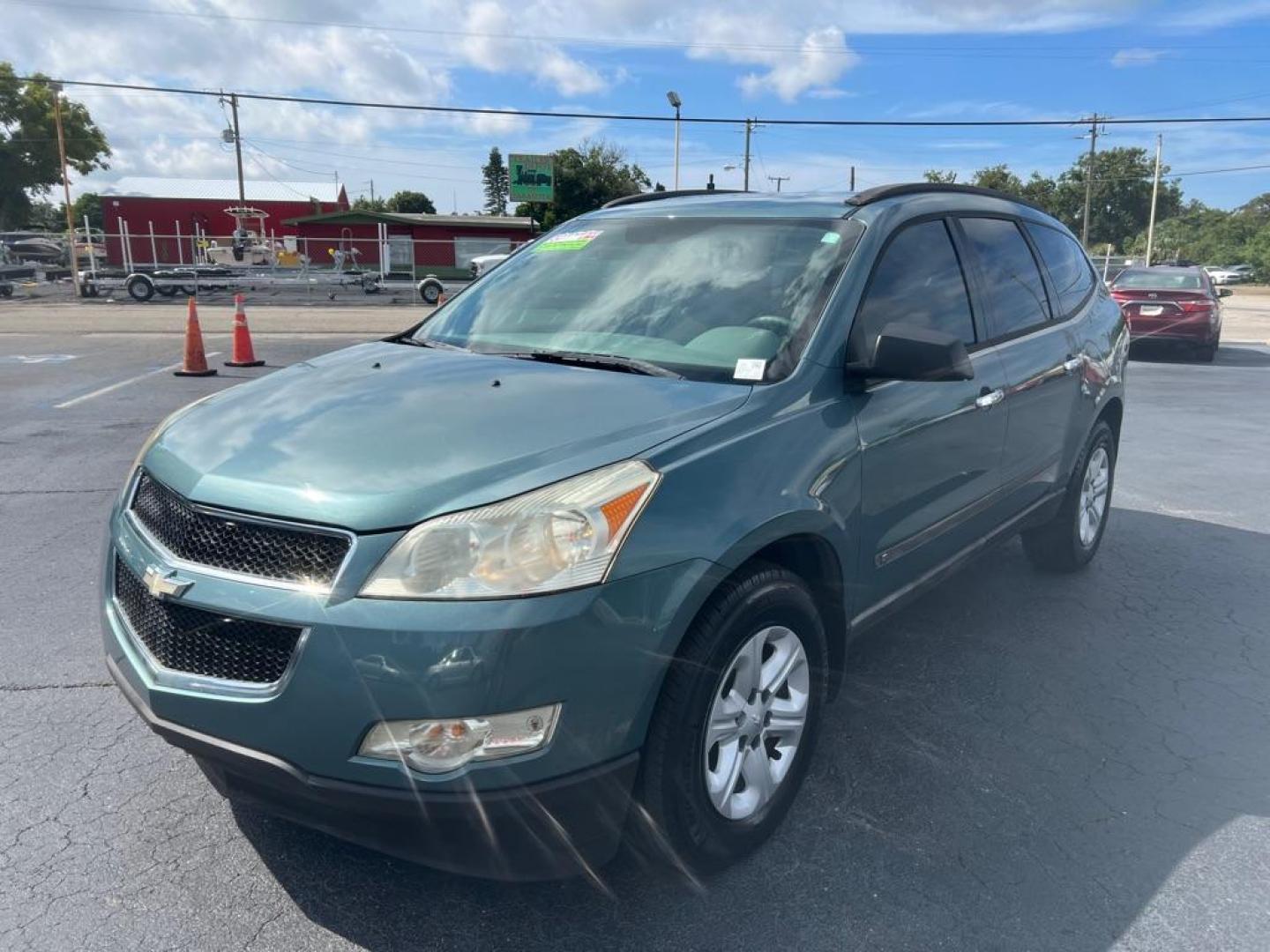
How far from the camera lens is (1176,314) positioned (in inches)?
592

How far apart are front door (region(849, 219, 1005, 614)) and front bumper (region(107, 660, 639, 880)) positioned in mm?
1252

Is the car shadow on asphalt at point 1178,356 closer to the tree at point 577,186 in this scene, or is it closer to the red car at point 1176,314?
the red car at point 1176,314

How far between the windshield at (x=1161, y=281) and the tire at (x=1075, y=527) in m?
11.9

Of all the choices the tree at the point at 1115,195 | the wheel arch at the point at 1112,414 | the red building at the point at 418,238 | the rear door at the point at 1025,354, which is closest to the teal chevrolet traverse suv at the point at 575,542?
the rear door at the point at 1025,354

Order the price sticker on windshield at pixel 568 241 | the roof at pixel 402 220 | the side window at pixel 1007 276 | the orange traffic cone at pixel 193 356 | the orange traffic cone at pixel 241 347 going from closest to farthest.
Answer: the price sticker on windshield at pixel 568 241 < the side window at pixel 1007 276 < the orange traffic cone at pixel 193 356 < the orange traffic cone at pixel 241 347 < the roof at pixel 402 220

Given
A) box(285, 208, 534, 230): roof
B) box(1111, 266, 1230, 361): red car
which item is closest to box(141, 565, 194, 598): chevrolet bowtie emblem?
box(1111, 266, 1230, 361): red car

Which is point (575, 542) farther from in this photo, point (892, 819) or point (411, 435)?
point (892, 819)

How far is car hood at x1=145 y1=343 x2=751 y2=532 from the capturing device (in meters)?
2.23

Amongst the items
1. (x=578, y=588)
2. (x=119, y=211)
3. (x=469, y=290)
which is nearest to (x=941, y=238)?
(x=469, y=290)

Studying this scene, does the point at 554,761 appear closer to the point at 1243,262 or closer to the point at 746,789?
the point at 746,789

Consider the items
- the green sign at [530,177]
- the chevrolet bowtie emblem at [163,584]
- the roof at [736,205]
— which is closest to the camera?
the chevrolet bowtie emblem at [163,584]

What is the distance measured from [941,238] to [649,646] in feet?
7.72

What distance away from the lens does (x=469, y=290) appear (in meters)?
4.11

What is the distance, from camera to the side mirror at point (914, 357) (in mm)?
2885
